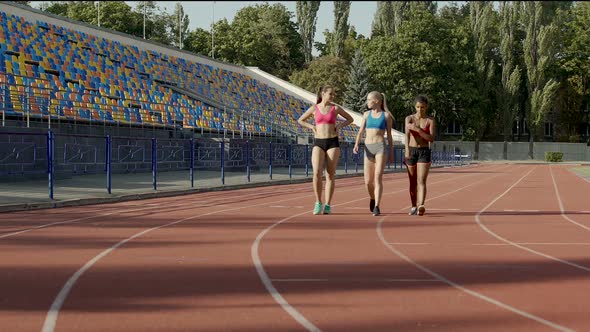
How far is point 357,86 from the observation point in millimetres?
75562

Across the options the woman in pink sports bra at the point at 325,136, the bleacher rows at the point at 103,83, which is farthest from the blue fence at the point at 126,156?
the woman in pink sports bra at the point at 325,136

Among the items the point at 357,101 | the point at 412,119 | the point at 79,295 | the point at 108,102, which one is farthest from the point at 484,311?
the point at 357,101

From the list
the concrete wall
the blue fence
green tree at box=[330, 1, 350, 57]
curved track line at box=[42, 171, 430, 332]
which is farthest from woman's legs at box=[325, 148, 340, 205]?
green tree at box=[330, 1, 350, 57]

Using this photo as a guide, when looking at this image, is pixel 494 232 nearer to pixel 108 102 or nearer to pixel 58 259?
pixel 58 259

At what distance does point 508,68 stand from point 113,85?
54557mm

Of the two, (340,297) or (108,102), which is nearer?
(340,297)

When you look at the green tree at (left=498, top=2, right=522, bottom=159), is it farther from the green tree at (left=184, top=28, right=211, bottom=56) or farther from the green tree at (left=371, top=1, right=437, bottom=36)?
the green tree at (left=184, top=28, right=211, bottom=56)

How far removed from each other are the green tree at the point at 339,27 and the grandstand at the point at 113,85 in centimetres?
3087

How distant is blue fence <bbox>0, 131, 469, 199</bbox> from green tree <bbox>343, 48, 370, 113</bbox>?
4118 centimetres

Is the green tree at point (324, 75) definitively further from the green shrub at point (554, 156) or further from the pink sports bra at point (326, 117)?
the pink sports bra at point (326, 117)

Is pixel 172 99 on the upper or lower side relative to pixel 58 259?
upper

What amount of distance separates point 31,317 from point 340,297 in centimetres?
217

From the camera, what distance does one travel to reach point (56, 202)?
587 inches

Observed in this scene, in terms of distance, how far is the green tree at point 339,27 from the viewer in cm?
8794
